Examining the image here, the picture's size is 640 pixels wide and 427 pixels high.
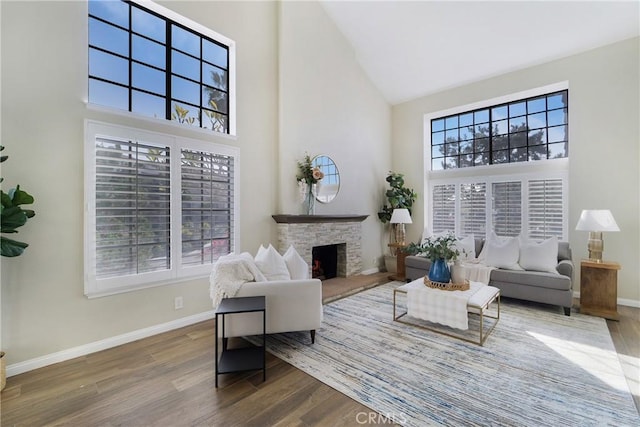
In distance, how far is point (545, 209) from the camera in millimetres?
4766

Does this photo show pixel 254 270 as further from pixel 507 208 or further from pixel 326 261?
pixel 507 208

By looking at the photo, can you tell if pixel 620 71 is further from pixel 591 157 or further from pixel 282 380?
pixel 282 380

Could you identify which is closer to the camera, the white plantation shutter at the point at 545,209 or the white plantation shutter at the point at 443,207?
the white plantation shutter at the point at 545,209

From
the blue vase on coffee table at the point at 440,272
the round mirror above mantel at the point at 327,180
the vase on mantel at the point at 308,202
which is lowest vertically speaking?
the blue vase on coffee table at the point at 440,272

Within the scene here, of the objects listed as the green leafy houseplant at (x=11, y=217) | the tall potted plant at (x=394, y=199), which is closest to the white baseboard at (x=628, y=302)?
the tall potted plant at (x=394, y=199)

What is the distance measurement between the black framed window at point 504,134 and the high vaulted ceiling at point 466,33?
68 cm

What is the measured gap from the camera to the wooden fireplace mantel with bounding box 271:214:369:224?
14.3 ft

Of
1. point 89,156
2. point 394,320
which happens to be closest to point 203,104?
point 89,156

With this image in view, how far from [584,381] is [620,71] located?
441 centimetres

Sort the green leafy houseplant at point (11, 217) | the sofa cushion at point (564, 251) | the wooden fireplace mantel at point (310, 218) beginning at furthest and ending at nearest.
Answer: the wooden fireplace mantel at point (310, 218) < the sofa cushion at point (564, 251) < the green leafy houseplant at point (11, 217)

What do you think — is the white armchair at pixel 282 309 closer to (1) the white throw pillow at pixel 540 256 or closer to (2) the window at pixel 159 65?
(2) the window at pixel 159 65

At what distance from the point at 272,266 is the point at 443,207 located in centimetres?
431

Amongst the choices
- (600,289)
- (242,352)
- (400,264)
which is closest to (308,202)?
(400,264)

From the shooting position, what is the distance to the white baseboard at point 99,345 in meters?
2.45
